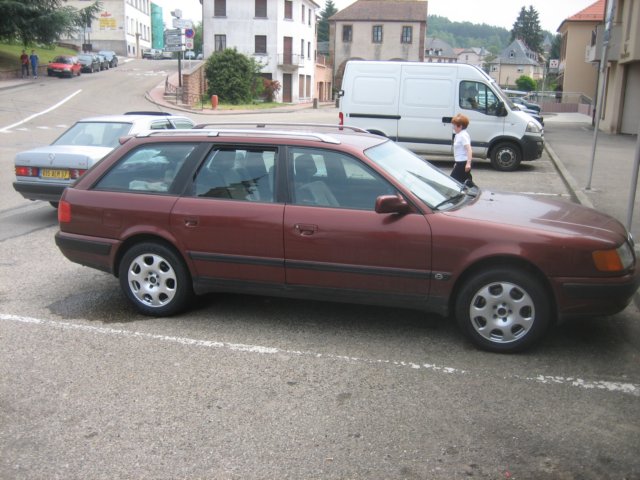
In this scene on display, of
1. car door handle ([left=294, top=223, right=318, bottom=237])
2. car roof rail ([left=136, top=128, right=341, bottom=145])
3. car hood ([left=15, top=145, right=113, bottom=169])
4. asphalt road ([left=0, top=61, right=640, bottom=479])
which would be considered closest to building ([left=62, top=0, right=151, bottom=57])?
car hood ([left=15, top=145, right=113, bottom=169])

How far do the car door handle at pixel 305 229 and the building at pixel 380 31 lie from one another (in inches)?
2971

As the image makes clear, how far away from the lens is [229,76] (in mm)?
46688

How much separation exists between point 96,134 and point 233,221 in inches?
227

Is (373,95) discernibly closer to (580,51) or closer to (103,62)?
(580,51)

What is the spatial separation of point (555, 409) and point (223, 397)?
81.6 inches

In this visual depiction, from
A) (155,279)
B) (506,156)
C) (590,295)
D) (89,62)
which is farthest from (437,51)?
(590,295)

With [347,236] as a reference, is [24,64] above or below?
above

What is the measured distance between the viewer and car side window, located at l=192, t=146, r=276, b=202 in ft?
17.9

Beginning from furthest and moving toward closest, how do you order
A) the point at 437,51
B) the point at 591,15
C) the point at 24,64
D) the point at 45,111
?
the point at 437,51 → the point at 591,15 → the point at 24,64 → the point at 45,111

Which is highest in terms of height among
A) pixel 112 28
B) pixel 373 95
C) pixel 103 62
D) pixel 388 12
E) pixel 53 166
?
pixel 388 12

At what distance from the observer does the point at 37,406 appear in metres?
4.14

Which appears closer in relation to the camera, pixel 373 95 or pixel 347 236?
pixel 347 236

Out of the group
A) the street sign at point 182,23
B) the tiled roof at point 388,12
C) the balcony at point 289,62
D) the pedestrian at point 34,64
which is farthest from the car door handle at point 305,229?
the tiled roof at point 388,12

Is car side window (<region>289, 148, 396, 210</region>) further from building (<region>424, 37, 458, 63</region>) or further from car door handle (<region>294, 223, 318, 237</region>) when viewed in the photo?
building (<region>424, 37, 458, 63</region>)
